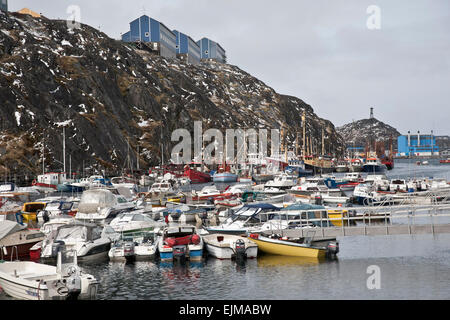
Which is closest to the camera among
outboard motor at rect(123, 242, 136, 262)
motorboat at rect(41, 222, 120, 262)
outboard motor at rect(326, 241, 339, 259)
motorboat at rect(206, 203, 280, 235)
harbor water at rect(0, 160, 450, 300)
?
harbor water at rect(0, 160, 450, 300)

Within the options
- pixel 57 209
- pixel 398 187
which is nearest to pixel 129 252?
pixel 57 209

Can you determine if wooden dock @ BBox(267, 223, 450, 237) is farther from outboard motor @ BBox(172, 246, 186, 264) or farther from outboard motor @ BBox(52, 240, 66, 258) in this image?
outboard motor @ BBox(52, 240, 66, 258)

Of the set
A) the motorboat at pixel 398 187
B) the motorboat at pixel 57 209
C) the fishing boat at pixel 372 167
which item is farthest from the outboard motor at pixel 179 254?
the fishing boat at pixel 372 167

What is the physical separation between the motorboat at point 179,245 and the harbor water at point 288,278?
86cm

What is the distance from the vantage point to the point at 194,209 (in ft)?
206

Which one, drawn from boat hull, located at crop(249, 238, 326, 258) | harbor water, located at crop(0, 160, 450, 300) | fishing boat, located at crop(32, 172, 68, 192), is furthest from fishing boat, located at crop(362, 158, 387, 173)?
boat hull, located at crop(249, 238, 326, 258)

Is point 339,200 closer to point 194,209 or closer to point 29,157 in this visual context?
point 194,209

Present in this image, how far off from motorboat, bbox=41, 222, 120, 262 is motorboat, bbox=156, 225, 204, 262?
4.30m

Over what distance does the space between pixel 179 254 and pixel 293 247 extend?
8.30 meters

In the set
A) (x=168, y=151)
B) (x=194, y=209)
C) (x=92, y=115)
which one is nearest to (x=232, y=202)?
(x=194, y=209)

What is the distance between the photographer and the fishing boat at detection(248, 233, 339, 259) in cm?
3719

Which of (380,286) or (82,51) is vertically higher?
(82,51)

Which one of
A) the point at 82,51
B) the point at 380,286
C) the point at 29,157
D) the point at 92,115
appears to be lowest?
the point at 380,286
